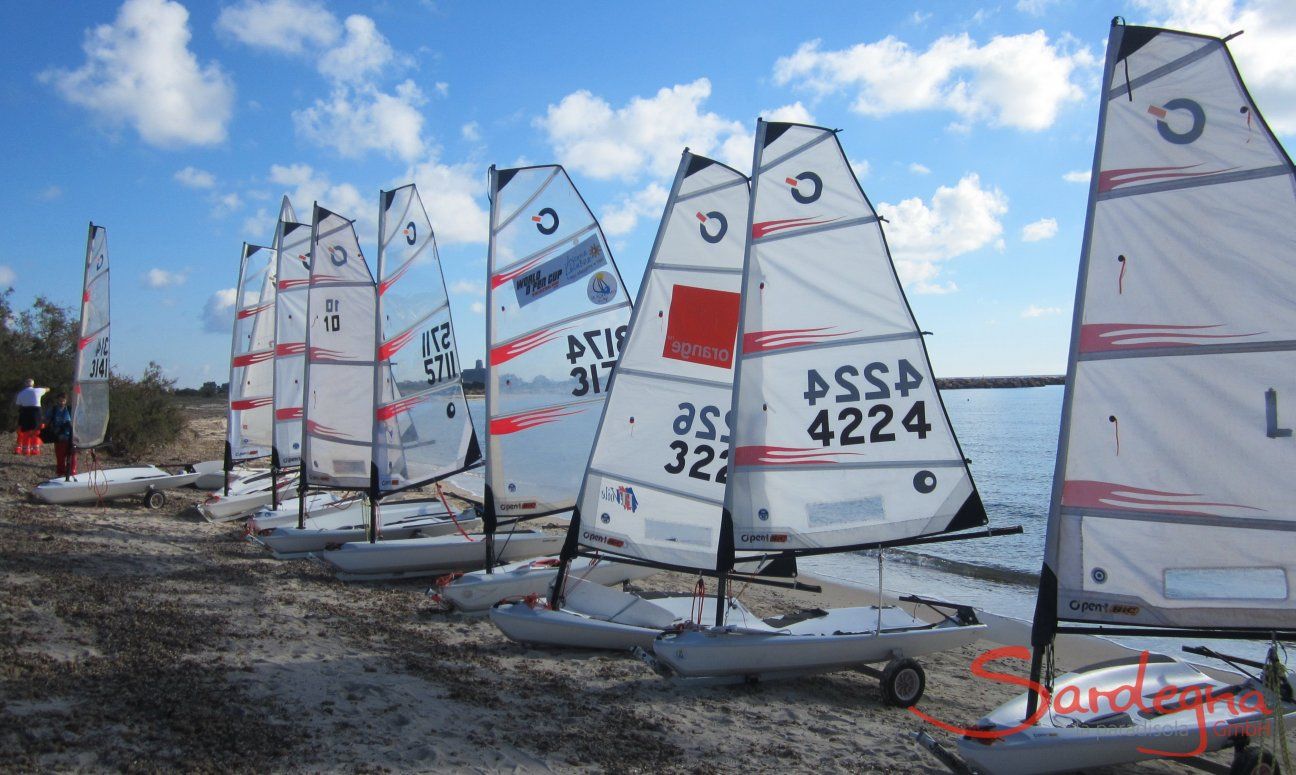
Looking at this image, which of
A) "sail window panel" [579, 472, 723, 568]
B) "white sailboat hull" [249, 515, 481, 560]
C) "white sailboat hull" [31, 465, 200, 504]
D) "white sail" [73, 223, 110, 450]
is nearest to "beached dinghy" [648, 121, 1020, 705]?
"sail window panel" [579, 472, 723, 568]

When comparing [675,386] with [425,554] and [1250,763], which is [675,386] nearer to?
[425,554]

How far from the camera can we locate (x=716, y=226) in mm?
7816

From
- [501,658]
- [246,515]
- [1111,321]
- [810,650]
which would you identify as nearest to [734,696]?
[810,650]

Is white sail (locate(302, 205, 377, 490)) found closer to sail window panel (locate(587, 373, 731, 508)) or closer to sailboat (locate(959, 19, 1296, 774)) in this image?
sail window panel (locate(587, 373, 731, 508))

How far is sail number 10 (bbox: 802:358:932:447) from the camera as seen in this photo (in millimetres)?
6855

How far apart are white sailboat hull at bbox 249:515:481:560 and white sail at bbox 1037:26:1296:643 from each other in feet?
26.8

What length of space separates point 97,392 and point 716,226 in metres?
12.7

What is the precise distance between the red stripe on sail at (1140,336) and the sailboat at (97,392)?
1471 cm

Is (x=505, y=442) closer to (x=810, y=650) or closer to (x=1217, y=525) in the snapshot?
(x=810, y=650)

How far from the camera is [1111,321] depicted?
16.0ft

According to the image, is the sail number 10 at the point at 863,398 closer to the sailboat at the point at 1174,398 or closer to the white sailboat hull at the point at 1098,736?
the sailboat at the point at 1174,398

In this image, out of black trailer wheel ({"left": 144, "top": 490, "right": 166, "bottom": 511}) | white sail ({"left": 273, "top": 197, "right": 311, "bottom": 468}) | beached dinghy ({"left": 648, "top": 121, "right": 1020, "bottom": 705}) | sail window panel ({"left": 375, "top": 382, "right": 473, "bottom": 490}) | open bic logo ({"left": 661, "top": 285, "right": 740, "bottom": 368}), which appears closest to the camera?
beached dinghy ({"left": 648, "top": 121, "right": 1020, "bottom": 705})

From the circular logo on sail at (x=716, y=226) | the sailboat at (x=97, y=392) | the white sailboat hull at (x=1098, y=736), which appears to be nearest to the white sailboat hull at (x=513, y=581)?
the circular logo on sail at (x=716, y=226)

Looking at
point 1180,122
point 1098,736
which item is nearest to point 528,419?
point 1098,736
